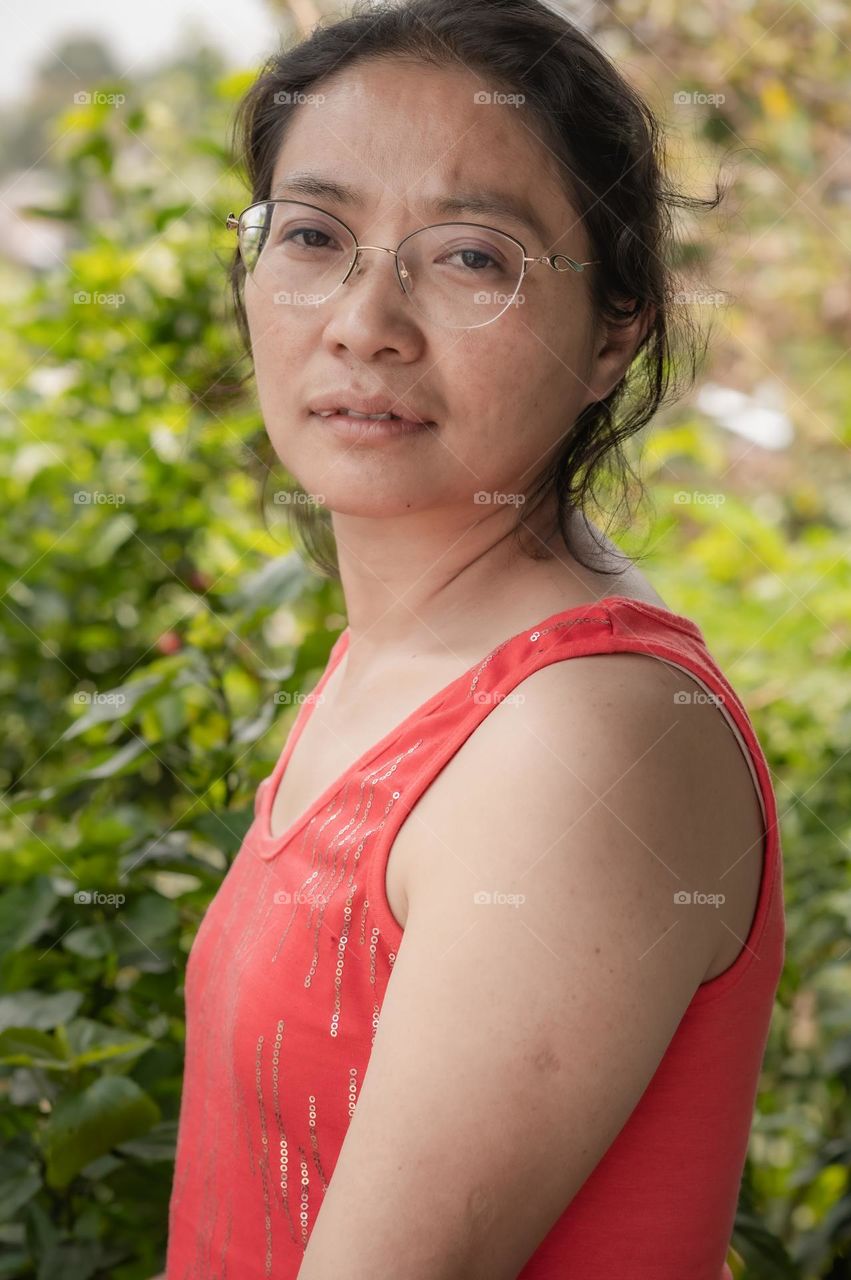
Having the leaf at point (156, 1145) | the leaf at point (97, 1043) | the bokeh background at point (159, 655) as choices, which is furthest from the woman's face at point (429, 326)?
the leaf at point (156, 1145)

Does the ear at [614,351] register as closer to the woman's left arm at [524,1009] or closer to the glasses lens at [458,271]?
the glasses lens at [458,271]

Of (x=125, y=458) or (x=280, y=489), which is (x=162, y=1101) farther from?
(x=125, y=458)

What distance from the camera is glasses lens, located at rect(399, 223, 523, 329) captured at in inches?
35.9

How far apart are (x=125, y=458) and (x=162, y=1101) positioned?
1.02 metres

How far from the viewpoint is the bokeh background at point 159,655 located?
1.24 m

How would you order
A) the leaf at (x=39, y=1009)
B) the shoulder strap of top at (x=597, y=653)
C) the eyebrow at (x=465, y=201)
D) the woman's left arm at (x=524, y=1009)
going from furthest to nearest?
1. the leaf at (x=39, y=1009)
2. the eyebrow at (x=465, y=201)
3. the shoulder strap of top at (x=597, y=653)
4. the woman's left arm at (x=524, y=1009)

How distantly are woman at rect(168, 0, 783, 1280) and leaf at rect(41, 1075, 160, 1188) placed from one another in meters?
0.07

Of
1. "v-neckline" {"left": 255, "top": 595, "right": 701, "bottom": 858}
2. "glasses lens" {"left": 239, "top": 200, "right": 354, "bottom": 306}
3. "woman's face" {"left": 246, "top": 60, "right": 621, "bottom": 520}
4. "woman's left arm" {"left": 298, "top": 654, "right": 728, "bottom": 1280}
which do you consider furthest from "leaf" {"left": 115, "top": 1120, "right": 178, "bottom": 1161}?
"glasses lens" {"left": 239, "top": 200, "right": 354, "bottom": 306}

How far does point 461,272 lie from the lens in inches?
35.9

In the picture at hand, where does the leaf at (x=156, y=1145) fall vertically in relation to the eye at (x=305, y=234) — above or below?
below

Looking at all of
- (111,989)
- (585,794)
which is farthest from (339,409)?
(111,989)

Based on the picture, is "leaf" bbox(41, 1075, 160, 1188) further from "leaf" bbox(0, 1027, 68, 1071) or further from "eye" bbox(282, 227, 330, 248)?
"eye" bbox(282, 227, 330, 248)

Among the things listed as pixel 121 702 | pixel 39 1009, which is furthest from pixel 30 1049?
pixel 121 702

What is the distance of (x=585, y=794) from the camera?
0.68 meters
